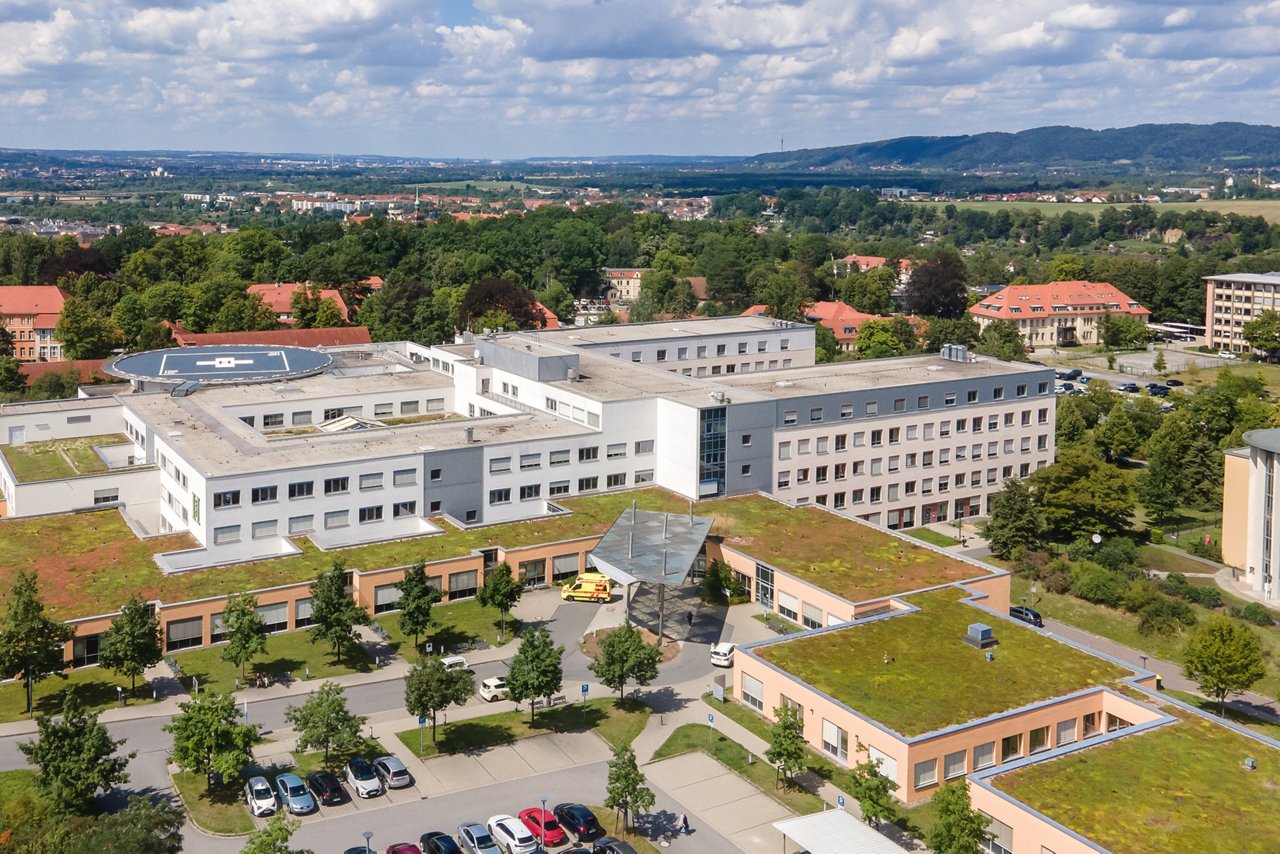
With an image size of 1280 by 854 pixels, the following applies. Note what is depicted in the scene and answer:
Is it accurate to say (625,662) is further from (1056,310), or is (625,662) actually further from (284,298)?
(1056,310)

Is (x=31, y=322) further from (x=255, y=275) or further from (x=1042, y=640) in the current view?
(x=1042, y=640)

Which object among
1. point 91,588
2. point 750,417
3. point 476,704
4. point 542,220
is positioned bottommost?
point 476,704

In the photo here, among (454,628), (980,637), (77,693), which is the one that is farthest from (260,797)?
(980,637)

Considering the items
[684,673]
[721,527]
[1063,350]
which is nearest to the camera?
[684,673]

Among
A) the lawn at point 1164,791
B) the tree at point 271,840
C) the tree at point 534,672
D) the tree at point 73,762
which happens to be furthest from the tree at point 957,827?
the tree at point 73,762

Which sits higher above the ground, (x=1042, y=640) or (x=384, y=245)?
(x=384, y=245)

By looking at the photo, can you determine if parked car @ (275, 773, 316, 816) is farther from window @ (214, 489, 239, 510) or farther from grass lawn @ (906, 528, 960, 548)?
grass lawn @ (906, 528, 960, 548)

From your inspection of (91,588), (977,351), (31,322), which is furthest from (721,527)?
(31,322)
